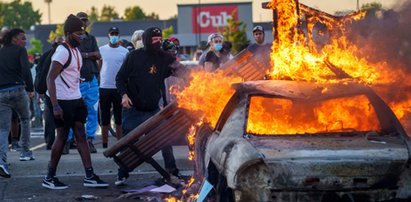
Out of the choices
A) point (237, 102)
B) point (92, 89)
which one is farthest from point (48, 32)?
point (237, 102)

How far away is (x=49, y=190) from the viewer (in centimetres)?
843

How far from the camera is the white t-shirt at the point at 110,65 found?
11000 mm

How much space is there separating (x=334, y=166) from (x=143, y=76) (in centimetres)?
412

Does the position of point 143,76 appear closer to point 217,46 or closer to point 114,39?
point 114,39

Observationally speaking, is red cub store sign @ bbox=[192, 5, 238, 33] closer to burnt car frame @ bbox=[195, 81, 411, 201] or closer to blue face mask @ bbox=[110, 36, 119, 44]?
blue face mask @ bbox=[110, 36, 119, 44]

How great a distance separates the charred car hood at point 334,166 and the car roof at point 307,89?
80 centimetres

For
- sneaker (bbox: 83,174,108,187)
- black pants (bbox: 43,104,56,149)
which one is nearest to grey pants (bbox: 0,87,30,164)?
black pants (bbox: 43,104,56,149)

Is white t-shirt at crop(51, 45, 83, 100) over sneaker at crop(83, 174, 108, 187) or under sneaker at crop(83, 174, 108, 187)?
over

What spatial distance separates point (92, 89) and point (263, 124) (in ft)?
19.4

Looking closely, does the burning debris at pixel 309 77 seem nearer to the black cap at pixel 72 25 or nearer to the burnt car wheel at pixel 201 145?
the burnt car wheel at pixel 201 145

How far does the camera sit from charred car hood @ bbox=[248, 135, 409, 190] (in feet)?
16.2

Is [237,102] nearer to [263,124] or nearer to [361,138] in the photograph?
[263,124]

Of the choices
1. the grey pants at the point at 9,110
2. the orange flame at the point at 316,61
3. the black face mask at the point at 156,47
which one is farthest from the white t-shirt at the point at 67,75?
the orange flame at the point at 316,61

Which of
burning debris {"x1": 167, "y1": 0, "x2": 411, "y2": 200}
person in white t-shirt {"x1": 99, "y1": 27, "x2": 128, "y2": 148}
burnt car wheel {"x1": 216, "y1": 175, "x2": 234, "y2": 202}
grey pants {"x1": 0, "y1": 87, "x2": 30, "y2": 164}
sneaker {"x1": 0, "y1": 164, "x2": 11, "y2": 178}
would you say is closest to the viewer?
burnt car wheel {"x1": 216, "y1": 175, "x2": 234, "y2": 202}
